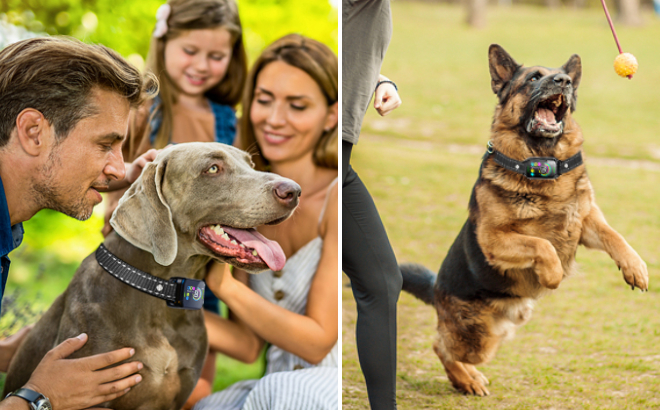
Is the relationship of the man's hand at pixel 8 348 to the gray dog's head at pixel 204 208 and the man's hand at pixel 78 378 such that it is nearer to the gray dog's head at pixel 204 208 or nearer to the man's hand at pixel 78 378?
the man's hand at pixel 78 378

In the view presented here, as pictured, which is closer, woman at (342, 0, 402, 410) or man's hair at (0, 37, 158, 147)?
man's hair at (0, 37, 158, 147)

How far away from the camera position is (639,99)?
10.5 meters

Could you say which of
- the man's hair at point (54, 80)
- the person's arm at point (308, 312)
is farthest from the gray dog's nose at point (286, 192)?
the man's hair at point (54, 80)

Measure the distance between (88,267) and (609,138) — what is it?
7.25m

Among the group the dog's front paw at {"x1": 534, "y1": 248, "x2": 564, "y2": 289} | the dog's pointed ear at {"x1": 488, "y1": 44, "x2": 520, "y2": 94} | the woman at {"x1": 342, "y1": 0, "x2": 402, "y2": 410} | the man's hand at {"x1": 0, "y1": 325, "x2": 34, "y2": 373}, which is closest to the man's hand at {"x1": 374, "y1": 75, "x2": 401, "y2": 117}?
the woman at {"x1": 342, "y1": 0, "x2": 402, "y2": 410}

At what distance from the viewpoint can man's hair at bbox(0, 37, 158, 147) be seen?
7.57 feet

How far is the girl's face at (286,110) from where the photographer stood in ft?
11.7

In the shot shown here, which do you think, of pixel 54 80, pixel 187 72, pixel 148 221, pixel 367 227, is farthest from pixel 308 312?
pixel 187 72

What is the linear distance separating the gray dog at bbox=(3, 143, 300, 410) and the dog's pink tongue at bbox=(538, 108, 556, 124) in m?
1.14

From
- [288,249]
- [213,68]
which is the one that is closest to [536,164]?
[288,249]

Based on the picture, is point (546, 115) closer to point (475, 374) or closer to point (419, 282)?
point (419, 282)

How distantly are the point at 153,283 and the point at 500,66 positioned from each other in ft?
6.12

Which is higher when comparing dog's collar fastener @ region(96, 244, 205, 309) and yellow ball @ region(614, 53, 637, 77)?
yellow ball @ region(614, 53, 637, 77)

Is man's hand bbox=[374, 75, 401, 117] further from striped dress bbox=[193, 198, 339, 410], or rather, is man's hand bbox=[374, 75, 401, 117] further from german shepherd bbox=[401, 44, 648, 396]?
striped dress bbox=[193, 198, 339, 410]
